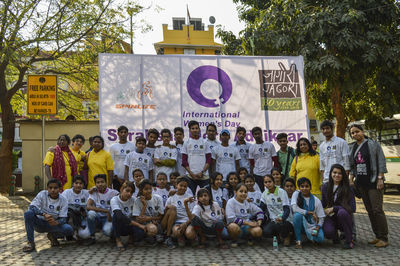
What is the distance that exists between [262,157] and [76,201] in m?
3.02

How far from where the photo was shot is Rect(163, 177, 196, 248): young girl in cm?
536

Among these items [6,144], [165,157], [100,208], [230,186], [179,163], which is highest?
[6,144]

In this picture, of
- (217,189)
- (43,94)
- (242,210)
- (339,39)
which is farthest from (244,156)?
(339,39)

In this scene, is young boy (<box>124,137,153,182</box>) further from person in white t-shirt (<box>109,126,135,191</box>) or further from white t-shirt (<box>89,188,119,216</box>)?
white t-shirt (<box>89,188,119,216</box>)

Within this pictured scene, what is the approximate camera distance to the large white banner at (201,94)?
730 cm

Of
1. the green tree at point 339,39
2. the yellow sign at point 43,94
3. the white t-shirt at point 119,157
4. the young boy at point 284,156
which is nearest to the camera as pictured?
the young boy at point 284,156

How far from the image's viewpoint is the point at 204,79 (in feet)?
25.1

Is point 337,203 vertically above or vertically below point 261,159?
below

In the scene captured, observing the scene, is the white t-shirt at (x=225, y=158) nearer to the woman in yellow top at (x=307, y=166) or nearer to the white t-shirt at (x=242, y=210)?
the white t-shirt at (x=242, y=210)

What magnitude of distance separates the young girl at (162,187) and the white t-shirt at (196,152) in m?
0.49

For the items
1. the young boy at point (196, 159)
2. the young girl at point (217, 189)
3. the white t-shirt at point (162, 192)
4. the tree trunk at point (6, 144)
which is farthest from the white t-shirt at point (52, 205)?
the tree trunk at point (6, 144)

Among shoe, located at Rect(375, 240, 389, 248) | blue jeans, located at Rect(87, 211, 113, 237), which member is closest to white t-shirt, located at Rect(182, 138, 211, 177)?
blue jeans, located at Rect(87, 211, 113, 237)

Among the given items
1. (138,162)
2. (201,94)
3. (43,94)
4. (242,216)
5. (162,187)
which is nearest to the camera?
(242,216)

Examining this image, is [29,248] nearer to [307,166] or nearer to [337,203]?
[307,166]
